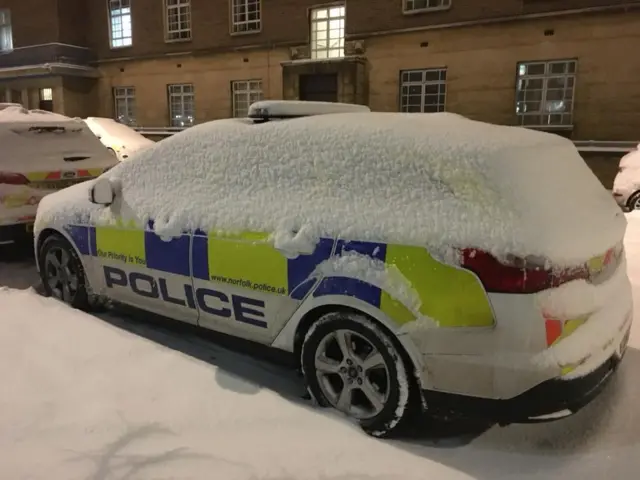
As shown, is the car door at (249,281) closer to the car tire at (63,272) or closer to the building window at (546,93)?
the car tire at (63,272)

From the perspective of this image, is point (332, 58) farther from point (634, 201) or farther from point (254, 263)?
point (254, 263)

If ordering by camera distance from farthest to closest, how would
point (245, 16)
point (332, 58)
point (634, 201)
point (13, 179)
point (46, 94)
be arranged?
1. point (46, 94)
2. point (245, 16)
3. point (332, 58)
4. point (634, 201)
5. point (13, 179)

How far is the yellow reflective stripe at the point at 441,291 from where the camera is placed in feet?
8.30

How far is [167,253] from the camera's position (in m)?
3.67

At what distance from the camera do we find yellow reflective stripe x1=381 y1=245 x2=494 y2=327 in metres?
2.53

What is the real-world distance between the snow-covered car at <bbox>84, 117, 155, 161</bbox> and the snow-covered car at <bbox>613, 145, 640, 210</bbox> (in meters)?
10.1

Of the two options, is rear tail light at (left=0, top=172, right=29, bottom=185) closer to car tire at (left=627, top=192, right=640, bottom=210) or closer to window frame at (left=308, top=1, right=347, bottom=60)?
car tire at (left=627, top=192, right=640, bottom=210)

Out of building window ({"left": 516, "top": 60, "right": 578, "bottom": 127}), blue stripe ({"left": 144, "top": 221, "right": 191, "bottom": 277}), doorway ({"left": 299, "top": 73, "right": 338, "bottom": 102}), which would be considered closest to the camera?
blue stripe ({"left": 144, "top": 221, "right": 191, "bottom": 277})

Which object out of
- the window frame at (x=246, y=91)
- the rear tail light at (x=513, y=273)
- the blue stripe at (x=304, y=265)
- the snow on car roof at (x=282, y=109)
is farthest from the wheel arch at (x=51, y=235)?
the window frame at (x=246, y=91)

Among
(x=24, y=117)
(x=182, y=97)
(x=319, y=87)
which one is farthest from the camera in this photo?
(x=182, y=97)

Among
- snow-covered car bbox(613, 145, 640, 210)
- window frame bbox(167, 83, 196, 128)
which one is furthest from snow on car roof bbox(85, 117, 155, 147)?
snow-covered car bbox(613, 145, 640, 210)

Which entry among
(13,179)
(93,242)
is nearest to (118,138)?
(13,179)

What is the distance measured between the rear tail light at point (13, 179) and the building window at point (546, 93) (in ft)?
42.7

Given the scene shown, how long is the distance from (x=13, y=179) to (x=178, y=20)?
17.6 m
